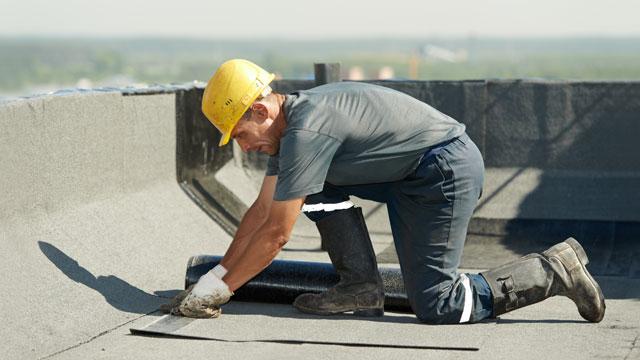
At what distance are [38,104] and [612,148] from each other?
13.6 ft

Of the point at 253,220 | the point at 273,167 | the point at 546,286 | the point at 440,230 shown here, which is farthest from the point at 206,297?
the point at 546,286

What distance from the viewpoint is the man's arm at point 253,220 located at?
614 centimetres

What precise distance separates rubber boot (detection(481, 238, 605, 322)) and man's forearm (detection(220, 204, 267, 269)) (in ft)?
3.97

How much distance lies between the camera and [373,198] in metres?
6.26

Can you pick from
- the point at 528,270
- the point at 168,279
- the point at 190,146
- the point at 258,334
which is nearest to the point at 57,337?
the point at 258,334

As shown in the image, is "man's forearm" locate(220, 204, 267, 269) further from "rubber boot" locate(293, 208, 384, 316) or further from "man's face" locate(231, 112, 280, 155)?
"man's face" locate(231, 112, 280, 155)

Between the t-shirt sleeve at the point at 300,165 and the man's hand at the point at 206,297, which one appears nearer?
the t-shirt sleeve at the point at 300,165

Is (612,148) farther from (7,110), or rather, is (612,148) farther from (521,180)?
(7,110)

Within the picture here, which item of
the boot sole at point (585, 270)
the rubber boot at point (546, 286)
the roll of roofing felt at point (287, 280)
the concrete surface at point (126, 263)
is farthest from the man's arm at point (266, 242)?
the boot sole at point (585, 270)

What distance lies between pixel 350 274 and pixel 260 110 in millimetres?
1043

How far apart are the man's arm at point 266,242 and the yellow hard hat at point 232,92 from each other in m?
0.44

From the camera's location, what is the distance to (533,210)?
8.80m

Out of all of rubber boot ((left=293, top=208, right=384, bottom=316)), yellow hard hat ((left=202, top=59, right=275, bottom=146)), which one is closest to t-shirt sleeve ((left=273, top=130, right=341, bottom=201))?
yellow hard hat ((left=202, top=59, right=275, bottom=146))

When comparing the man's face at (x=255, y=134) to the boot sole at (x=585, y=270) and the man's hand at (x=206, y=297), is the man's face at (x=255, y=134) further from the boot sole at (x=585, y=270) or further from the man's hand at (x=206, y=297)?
the boot sole at (x=585, y=270)
